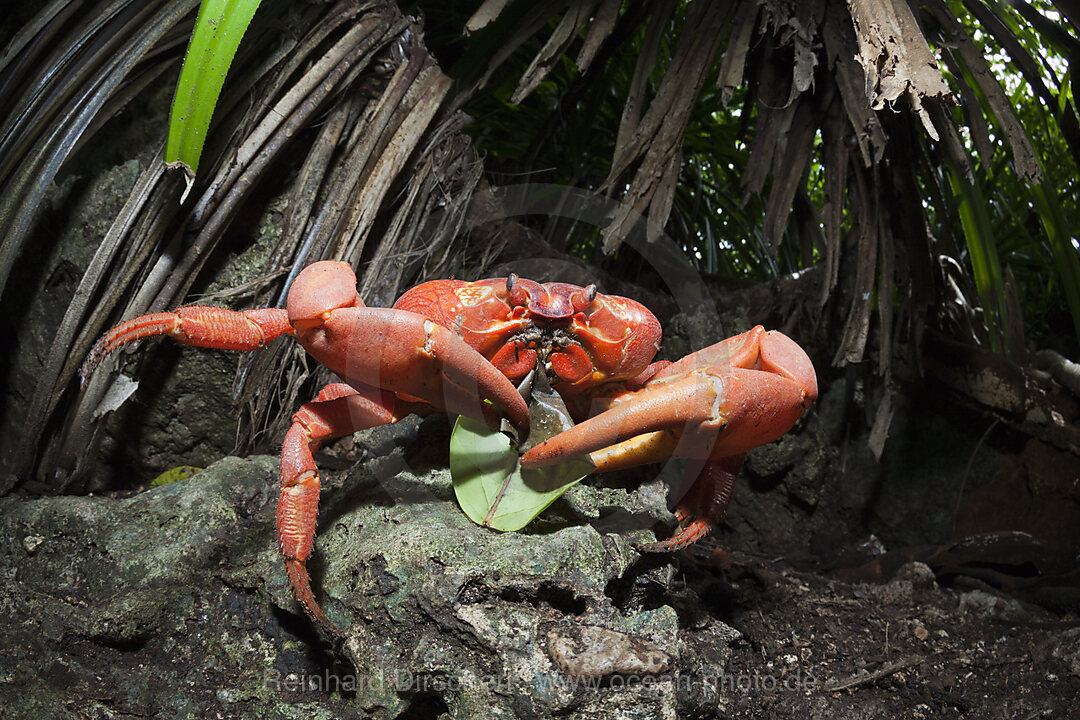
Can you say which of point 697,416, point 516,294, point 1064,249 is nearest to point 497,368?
point 516,294

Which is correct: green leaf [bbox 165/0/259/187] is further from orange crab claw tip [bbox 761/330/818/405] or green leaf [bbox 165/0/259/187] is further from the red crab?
orange crab claw tip [bbox 761/330/818/405]

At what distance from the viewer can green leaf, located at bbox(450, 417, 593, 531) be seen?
151 cm

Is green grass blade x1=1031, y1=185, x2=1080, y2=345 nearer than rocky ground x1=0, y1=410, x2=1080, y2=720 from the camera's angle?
No

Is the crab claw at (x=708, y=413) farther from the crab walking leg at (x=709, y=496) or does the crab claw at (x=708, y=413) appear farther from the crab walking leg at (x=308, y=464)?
the crab walking leg at (x=308, y=464)

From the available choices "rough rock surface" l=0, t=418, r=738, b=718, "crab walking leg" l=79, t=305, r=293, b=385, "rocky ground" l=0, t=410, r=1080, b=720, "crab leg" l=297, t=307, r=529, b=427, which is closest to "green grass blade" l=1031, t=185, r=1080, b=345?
"rocky ground" l=0, t=410, r=1080, b=720

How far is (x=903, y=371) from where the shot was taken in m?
2.84

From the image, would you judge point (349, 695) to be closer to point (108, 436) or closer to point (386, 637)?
point (386, 637)

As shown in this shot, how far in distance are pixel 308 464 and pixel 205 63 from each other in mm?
999

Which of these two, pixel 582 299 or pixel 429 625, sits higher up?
pixel 582 299

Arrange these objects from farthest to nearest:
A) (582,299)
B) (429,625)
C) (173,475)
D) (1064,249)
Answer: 1. (1064,249)
2. (173,475)
3. (582,299)
4. (429,625)

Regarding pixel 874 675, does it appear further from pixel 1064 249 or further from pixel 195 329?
pixel 195 329

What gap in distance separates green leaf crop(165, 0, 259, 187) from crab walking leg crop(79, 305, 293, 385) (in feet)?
1.59

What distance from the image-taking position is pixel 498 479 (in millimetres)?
1578

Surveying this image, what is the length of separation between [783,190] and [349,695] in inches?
75.7
